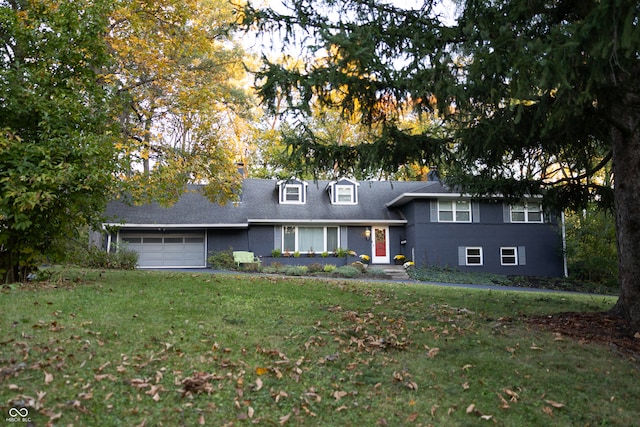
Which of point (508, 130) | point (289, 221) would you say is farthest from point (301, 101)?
point (289, 221)

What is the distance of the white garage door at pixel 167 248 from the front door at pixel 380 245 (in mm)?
8810

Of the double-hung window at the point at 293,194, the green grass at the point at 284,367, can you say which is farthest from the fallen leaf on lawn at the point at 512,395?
the double-hung window at the point at 293,194

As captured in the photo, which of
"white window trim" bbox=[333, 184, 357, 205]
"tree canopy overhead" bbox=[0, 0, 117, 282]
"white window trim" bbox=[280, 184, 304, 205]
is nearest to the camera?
"tree canopy overhead" bbox=[0, 0, 117, 282]

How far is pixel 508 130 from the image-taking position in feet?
22.5

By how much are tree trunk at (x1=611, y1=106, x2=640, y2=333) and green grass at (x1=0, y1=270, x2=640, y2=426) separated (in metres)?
1.63

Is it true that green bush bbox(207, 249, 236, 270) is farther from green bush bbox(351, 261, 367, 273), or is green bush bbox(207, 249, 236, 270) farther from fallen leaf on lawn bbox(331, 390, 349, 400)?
fallen leaf on lawn bbox(331, 390, 349, 400)

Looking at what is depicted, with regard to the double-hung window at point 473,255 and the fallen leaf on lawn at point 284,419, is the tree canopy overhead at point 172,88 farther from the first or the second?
the double-hung window at point 473,255

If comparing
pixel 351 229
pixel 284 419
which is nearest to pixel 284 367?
pixel 284 419

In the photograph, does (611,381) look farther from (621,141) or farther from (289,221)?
(289,221)

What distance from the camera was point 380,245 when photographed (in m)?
23.8

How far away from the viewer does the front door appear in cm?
2361

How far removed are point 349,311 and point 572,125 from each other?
444cm

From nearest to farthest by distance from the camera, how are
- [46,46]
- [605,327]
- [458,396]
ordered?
[458,396] → [605,327] → [46,46]

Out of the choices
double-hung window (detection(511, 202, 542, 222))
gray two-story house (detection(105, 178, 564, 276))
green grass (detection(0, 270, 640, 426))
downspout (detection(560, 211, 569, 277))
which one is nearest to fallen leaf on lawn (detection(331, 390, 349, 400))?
green grass (detection(0, 270, 640, 426))
